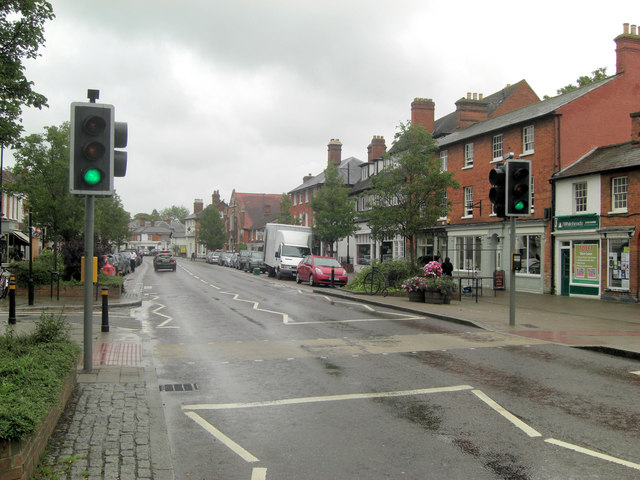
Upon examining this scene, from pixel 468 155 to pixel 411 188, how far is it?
9.37 metres

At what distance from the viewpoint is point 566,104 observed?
2508 centimetres

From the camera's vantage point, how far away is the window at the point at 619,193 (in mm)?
21484

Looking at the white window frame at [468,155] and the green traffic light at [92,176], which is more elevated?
the white window frame at [468,155]

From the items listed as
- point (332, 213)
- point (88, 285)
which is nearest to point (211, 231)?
point (332, 213)

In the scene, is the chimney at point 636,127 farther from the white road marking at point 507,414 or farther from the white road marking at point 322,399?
the white road marking at point 507,414

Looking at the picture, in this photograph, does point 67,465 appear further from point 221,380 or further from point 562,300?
point 562,300

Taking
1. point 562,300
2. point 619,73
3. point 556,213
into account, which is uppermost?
point 619,73

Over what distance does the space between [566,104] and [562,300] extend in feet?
31.4

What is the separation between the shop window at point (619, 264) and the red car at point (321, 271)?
11947 mm

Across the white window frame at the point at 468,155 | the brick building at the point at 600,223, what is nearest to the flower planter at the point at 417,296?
the brick building at the point at 600,223

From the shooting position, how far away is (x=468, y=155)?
31672mm

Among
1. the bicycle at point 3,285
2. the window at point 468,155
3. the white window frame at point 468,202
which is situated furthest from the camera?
the white window frame at point 468,202

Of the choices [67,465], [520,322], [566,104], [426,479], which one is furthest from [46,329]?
[566,104]

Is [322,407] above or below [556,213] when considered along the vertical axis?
below
